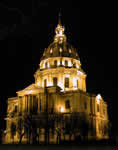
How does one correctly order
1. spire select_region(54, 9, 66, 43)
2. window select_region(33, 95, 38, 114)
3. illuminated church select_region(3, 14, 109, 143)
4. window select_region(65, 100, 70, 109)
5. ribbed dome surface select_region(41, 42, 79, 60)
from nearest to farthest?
illuminated church select_region(3, 14, 109, 143), window select_region(65, 100, 70, 109), window select_region(33, 95, 38, 114), ribbed dome surface select_region(41, 42, 79, 60), spire select_region(54, 9, 66, 43)

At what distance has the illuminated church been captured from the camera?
185 feet

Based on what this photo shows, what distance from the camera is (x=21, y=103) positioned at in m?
67.4

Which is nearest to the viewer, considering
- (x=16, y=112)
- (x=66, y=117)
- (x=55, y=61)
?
(x=66, y=117)

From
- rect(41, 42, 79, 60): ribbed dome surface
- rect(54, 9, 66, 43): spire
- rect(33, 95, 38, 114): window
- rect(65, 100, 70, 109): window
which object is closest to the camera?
rect(65, 100, 70, 109): window

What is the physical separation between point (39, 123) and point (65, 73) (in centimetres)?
2271

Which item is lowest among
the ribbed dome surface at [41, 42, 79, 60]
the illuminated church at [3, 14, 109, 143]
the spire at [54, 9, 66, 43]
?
the illuminated church at [3, 14, 109, 143]

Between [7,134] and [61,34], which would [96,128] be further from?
[61,34]

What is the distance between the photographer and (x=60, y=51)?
261 feet

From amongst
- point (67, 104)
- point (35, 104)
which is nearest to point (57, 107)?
point (67, 104)

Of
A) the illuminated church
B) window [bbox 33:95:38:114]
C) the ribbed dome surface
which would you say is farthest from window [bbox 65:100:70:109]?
the ribbed dome surface

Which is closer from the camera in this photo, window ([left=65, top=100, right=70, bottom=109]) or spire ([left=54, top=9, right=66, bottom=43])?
window ([left=65, top=100, right=70, bottom=109])

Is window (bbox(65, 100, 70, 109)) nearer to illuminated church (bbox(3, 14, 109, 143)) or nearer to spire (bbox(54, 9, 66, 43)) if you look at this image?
illuminated church (bbox(3, 14, 109, 143))

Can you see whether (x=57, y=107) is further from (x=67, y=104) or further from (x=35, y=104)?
(x=35, y=104)

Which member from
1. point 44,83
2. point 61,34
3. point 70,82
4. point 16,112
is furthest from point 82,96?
point 61,34
